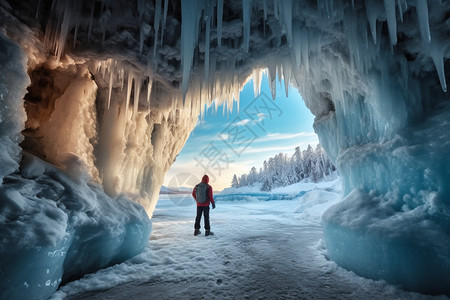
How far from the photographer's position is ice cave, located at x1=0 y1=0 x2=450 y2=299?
2523 millimetres

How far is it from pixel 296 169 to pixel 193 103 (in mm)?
52174

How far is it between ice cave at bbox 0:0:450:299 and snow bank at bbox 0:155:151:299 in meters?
0.02

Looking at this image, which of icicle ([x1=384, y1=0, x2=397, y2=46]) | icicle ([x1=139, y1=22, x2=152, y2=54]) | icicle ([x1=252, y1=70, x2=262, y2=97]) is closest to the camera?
icicle ([x1=384, y1=0, x2=397, y2=46])

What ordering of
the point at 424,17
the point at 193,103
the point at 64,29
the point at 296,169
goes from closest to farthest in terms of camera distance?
the point at 424,17, the point at 64,29, the point at 193,103, the point at 296,169

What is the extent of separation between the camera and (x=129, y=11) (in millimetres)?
3279

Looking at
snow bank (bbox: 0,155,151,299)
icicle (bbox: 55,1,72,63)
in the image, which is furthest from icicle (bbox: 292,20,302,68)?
snow bank (bbox: 0,155,151,299)

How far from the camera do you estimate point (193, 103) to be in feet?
18.0

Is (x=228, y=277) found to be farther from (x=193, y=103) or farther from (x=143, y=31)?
(x=143, y=31)

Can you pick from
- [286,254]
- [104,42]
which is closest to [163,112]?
[104,42]

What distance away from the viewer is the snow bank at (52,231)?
6.86 ft

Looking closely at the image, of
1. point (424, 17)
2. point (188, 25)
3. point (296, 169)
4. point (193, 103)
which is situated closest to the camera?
point (424, 17)

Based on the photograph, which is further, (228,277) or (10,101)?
(228,277)

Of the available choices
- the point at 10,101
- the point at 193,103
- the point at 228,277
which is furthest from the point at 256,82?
the point at 10,101

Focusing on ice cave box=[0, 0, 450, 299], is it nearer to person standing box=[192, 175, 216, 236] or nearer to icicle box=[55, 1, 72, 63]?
icicle box=[55, 1, 72, 63]
